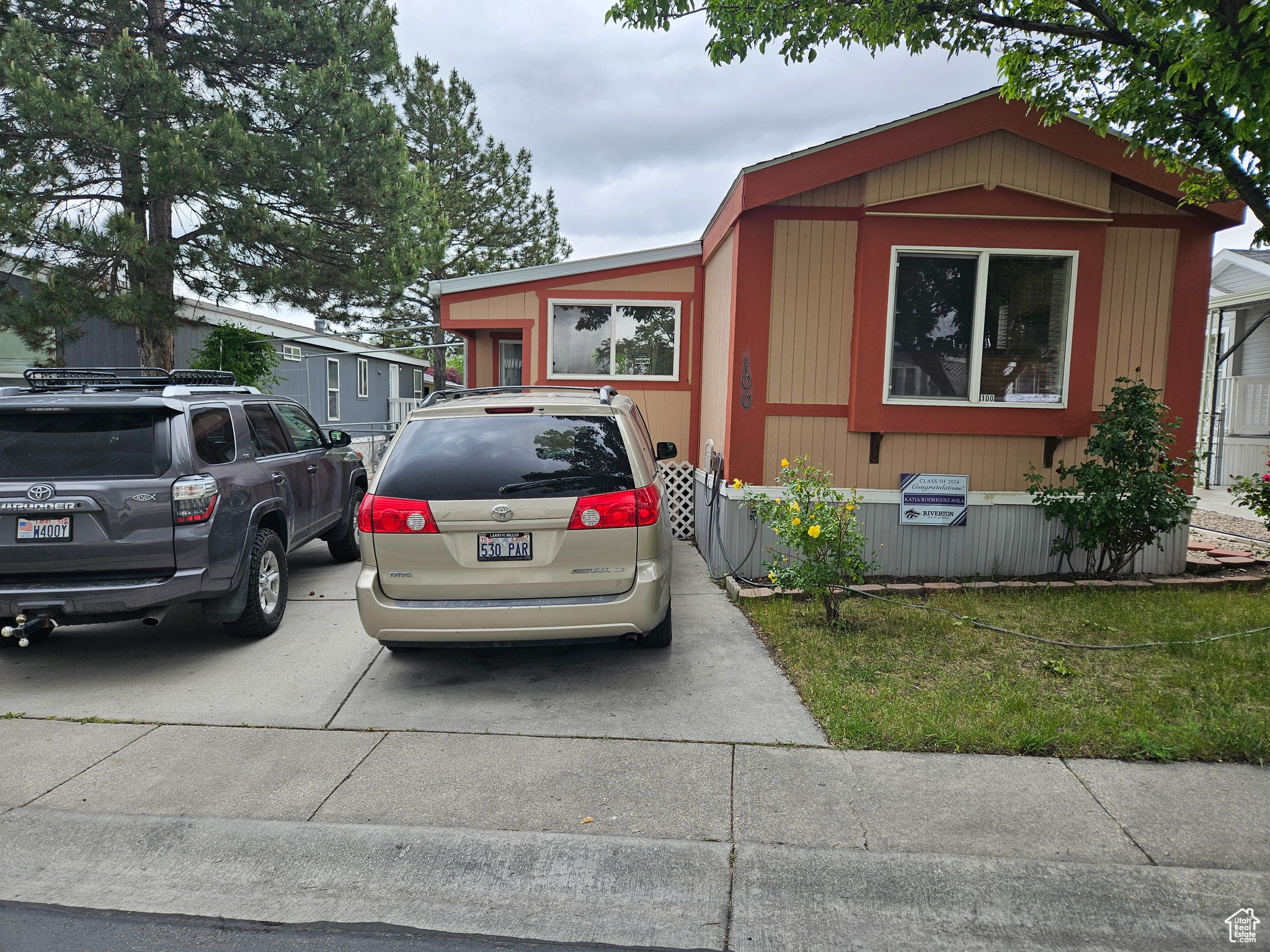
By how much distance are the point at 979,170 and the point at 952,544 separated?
3.30m

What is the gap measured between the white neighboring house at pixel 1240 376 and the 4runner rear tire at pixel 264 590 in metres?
14.6

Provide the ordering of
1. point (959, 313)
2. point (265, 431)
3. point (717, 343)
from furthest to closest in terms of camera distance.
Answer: point (717, 343), point (959, 313), point (265, 431)

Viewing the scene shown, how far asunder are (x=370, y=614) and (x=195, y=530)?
53.4 inches

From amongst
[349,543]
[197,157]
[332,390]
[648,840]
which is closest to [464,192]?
[332,390]

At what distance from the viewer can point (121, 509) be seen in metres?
4.76

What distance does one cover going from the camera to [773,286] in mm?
7215

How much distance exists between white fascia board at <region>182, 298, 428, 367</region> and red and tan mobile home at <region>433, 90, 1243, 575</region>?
11.5 meters

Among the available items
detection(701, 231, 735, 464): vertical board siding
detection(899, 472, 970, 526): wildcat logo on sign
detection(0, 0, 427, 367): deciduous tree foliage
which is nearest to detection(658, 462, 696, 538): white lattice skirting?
detection(701, 231, 735, 464): vertical board siding

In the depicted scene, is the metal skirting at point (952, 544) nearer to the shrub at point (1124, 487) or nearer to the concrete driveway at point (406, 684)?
the shrub at point (1124, 487)

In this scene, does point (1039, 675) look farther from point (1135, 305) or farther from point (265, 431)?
point (265, 431)

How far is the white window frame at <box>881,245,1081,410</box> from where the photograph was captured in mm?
7102

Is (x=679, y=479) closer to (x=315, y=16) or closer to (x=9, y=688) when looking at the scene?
(x=9, y=688)

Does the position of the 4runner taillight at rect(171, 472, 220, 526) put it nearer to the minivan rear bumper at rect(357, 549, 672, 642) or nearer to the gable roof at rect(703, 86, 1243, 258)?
the minivan rear bumper at rect(357, 549, 672, 642)

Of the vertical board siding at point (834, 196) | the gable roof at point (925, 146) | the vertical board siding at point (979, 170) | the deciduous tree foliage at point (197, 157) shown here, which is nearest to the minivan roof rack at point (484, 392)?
the gable roof at point (925, 146)
